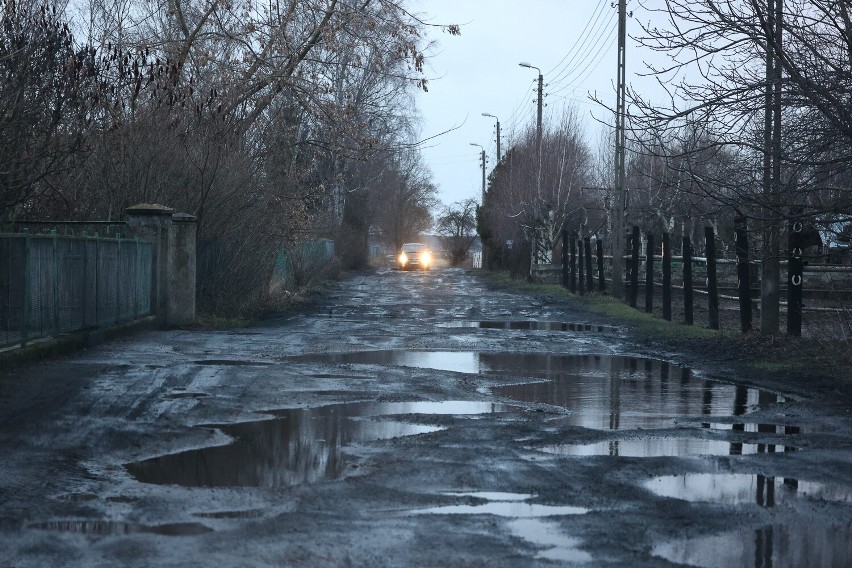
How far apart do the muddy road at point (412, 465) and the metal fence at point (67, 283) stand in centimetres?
78

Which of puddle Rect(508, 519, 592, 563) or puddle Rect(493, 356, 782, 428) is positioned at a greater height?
puddle Rect(508, 519, 592, 563)

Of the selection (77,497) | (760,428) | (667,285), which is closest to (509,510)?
(77,497)

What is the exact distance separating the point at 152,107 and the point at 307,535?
18.1 meters

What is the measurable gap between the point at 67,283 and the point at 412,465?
9.45 meters

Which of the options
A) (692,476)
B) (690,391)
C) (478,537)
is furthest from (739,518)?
(690,391)

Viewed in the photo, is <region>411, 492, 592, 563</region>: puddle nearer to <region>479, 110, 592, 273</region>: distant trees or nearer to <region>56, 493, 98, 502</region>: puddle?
<region>56, 493, 98, 502</region>: puddle

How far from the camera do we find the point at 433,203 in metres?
127

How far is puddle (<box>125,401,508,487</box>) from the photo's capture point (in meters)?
6.93

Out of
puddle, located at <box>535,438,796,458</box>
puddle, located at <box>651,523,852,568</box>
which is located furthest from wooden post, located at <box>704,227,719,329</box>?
puddle, located at <box>651,523,852,568</box>

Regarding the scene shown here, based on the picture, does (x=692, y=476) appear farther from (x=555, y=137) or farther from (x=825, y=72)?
(x=555, y=137)

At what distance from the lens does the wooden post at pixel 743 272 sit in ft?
53.6

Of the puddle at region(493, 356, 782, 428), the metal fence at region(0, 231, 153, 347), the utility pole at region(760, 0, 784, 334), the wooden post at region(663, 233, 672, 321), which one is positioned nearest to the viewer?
the puddle at region(493, 356, 782, 428)

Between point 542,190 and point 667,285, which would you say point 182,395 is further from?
point 542,190

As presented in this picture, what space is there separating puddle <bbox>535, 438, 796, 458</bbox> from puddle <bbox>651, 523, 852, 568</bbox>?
2.08m
